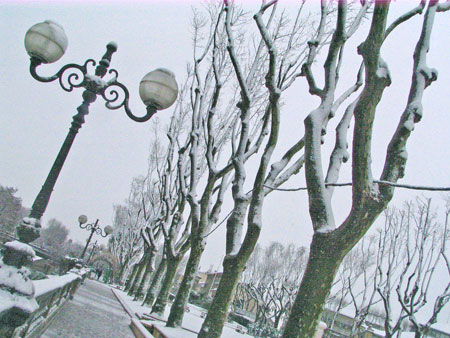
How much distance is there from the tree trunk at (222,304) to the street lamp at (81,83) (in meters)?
2.74

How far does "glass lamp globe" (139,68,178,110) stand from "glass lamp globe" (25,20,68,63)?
1.05 metres

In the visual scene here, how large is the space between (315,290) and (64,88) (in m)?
3.83

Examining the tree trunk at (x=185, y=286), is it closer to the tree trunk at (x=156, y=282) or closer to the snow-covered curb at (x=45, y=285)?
the snow-covered curb at (x=45, y=285)

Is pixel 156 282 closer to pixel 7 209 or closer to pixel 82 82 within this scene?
pixel 82 82

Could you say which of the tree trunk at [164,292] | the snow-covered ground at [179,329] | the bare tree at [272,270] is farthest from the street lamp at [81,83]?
the bare tree at [272,270]

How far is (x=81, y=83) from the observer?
174 inches

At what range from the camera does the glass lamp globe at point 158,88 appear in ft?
13.9

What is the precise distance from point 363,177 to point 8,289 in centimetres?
332

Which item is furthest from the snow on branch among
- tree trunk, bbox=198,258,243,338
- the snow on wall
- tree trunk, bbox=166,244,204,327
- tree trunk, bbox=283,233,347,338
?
tree trunk, bbox=166,244,204,327

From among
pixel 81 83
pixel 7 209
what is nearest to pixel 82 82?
pixel 81 83

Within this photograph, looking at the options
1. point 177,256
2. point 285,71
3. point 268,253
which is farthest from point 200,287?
point 285,71

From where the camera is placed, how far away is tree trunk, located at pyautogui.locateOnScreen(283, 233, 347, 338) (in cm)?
319

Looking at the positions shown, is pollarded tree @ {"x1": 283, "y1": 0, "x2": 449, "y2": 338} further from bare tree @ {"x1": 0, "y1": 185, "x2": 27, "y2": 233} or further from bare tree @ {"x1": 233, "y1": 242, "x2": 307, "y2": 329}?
bare tree @ {"x1": 0, "y1": 185, "x2": 27, "y2": 233}

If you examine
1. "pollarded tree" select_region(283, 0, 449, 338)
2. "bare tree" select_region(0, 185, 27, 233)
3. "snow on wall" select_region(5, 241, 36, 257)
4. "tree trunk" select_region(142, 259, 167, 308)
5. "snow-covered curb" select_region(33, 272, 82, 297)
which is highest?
"pollarded tree" select_region(283, 0, 449, 338)
